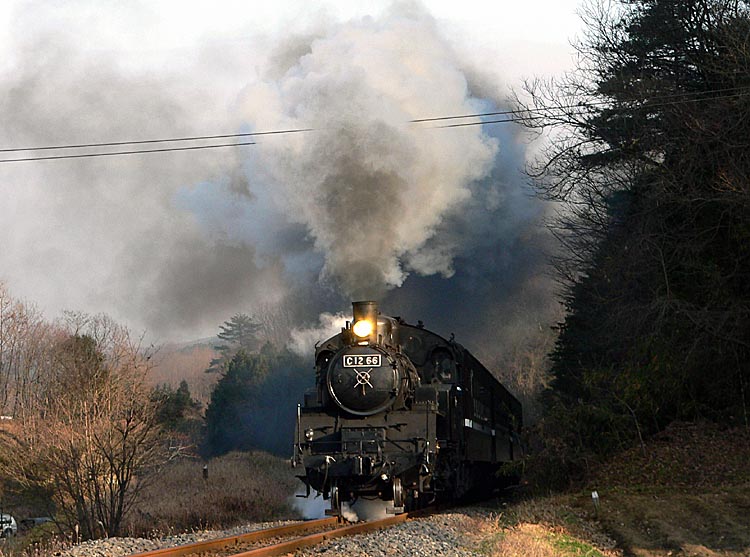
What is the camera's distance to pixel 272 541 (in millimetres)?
13102

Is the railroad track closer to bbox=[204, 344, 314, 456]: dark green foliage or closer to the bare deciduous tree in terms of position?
the bare deciduous tree

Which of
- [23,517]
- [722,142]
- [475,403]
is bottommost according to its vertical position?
[23,517]

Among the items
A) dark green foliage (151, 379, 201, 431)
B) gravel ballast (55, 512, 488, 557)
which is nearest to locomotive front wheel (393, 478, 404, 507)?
gravel ballast (55, 512, 488, 557)

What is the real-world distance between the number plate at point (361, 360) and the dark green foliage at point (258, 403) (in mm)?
25351

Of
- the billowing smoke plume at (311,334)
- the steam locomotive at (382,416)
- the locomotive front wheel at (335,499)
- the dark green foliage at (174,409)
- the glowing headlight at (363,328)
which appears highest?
the billowing smoke plume at (311,334)

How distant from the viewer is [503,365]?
159 feet

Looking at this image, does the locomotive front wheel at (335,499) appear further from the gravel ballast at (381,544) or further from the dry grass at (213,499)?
the dry grass at (213,499)

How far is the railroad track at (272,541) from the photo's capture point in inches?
425

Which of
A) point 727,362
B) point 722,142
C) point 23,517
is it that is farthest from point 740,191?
point 23,517

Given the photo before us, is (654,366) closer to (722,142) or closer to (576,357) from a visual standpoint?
(722,142)

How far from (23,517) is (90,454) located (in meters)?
12.0

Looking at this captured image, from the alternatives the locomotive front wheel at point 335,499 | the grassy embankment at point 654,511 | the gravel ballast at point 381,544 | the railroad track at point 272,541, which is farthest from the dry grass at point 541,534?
the locomotive front wheel at point 335,499

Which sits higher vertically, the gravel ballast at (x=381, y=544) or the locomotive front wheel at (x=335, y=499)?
the locomotive front wheel at (x=335, y=499)

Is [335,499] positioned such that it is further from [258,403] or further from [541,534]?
[258,403]
